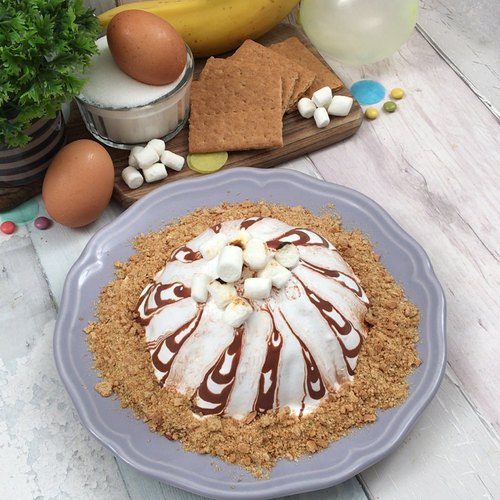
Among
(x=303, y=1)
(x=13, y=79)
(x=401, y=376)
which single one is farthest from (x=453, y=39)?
(x=13, y=79)

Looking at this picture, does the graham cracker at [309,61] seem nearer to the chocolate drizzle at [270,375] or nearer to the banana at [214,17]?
the banana at [214,17]

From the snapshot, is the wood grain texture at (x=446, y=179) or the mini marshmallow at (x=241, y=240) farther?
the wood grain texture at (x=446, y=179)

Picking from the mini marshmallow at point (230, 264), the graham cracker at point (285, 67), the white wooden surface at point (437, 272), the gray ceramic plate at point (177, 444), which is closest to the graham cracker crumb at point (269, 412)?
the gray ceramic plate at point (177, 444)

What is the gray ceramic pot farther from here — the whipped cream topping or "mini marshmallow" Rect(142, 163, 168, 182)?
the whipped cream topping

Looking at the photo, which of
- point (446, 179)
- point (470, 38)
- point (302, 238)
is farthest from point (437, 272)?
point (470, 38)

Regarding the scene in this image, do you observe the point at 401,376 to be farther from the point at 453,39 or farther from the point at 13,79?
the point at 453,39

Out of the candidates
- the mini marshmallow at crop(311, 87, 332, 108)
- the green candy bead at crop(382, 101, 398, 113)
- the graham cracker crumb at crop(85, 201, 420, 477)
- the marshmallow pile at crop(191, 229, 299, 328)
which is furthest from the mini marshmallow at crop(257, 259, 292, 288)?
the green candy bead at crop(382, 101, 398, 113)
